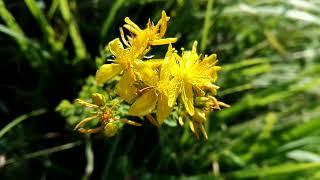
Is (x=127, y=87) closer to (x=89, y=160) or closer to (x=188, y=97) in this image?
(x=188, y=97)

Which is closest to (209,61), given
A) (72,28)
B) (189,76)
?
(189,76)

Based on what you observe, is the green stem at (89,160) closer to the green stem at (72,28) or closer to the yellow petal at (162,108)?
the green stem at (72,28)

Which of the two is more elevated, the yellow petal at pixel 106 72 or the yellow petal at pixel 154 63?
the yellow petal at pixel 106 72

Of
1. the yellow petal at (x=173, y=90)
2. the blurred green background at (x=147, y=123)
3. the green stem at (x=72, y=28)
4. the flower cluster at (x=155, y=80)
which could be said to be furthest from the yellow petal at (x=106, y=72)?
the green stem at (x=72, y=28)

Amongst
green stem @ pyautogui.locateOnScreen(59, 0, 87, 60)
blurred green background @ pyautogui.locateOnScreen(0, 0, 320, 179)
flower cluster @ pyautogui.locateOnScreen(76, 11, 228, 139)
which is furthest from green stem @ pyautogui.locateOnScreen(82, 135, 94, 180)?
flower cluster @ pyautogui.locateOnScreen(76, 11, 228, 139)

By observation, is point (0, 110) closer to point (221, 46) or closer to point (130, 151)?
point (130, 151)

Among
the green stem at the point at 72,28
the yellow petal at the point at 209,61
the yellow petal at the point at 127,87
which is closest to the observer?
the yellow petal at the point at 127,87

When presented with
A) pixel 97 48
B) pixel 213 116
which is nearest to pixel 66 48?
pixel 97 48
